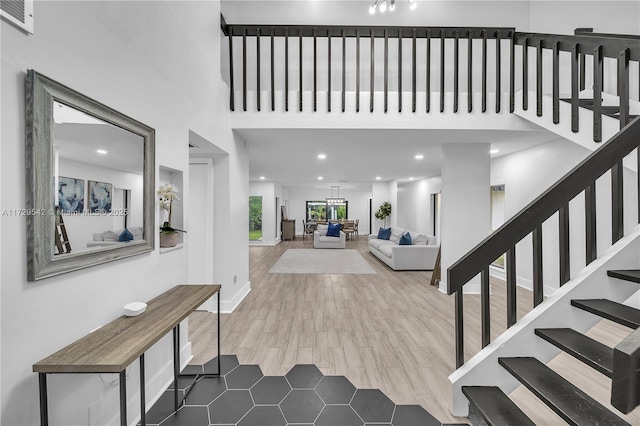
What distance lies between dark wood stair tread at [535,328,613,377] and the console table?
2.04 meters

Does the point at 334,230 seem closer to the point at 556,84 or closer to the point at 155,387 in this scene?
the point at 556,84

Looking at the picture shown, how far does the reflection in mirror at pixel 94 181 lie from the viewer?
49.6 inches

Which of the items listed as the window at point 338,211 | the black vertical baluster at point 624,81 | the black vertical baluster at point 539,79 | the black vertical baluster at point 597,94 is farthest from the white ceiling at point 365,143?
the window at point 338,211

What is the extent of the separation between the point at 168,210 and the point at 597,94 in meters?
3.77

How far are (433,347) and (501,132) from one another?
2.84 meters

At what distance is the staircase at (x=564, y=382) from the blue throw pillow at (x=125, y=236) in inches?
86.1

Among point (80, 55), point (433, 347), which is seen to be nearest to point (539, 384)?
point (433, 347)

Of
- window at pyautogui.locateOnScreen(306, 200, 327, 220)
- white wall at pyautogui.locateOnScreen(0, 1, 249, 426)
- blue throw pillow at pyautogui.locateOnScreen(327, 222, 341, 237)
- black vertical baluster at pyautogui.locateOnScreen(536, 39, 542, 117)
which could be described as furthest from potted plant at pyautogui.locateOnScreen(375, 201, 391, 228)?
white wall at pyautogui.locateOnScreen(0, 1, 249, 426)

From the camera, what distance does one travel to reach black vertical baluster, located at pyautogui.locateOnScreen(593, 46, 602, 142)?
248 cm

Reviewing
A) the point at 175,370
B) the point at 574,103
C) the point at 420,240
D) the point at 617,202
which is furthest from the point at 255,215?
the point at 617,202

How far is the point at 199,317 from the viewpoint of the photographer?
141 inches

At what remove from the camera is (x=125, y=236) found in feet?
5.52

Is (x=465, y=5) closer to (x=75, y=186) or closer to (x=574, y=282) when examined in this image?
(x=574, y=282)

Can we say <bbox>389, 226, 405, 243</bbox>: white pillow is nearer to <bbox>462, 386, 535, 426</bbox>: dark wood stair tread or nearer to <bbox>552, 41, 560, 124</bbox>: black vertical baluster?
<bbox>552, 41, 560, 124</bbox>: black vertical baluster
